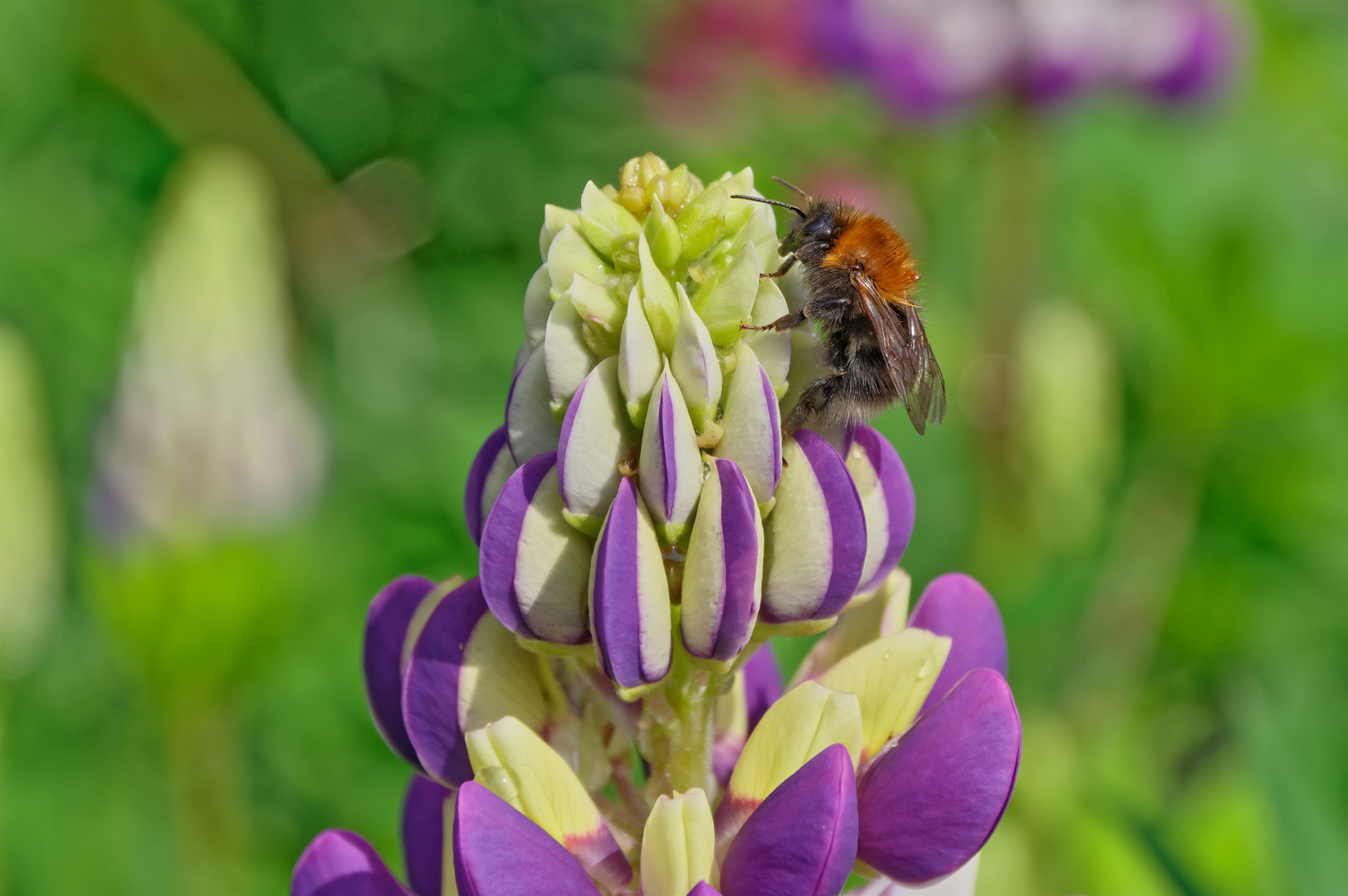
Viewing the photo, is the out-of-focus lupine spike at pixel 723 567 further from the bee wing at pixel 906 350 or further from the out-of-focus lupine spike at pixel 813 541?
the bee wing at pixel 906 350

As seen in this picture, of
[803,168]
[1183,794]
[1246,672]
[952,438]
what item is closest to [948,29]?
[803,168]

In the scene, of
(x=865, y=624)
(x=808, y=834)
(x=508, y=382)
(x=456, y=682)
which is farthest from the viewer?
(x=508, y=382)

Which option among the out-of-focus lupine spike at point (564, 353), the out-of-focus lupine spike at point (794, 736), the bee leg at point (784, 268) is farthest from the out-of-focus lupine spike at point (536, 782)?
the bee leg at point (784, 268)

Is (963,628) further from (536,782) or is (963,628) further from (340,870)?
(340,870)

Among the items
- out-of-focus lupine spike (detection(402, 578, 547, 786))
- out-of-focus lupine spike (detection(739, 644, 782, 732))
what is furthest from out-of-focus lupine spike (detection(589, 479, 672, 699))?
out-of-focus lupine spike (detection(739, 644, 782, 732))

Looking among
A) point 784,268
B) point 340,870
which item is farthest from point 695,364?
point 340,870

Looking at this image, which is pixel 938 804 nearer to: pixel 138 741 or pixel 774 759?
pixel 774 759

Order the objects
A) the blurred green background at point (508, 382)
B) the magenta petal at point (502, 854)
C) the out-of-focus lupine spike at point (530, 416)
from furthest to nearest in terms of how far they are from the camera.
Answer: the blurred green background at point (508, 382) → the out-of-focus lupine spike at point (530, 416) → the magenta petal at point (502, 854)

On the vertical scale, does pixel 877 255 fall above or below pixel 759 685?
above
